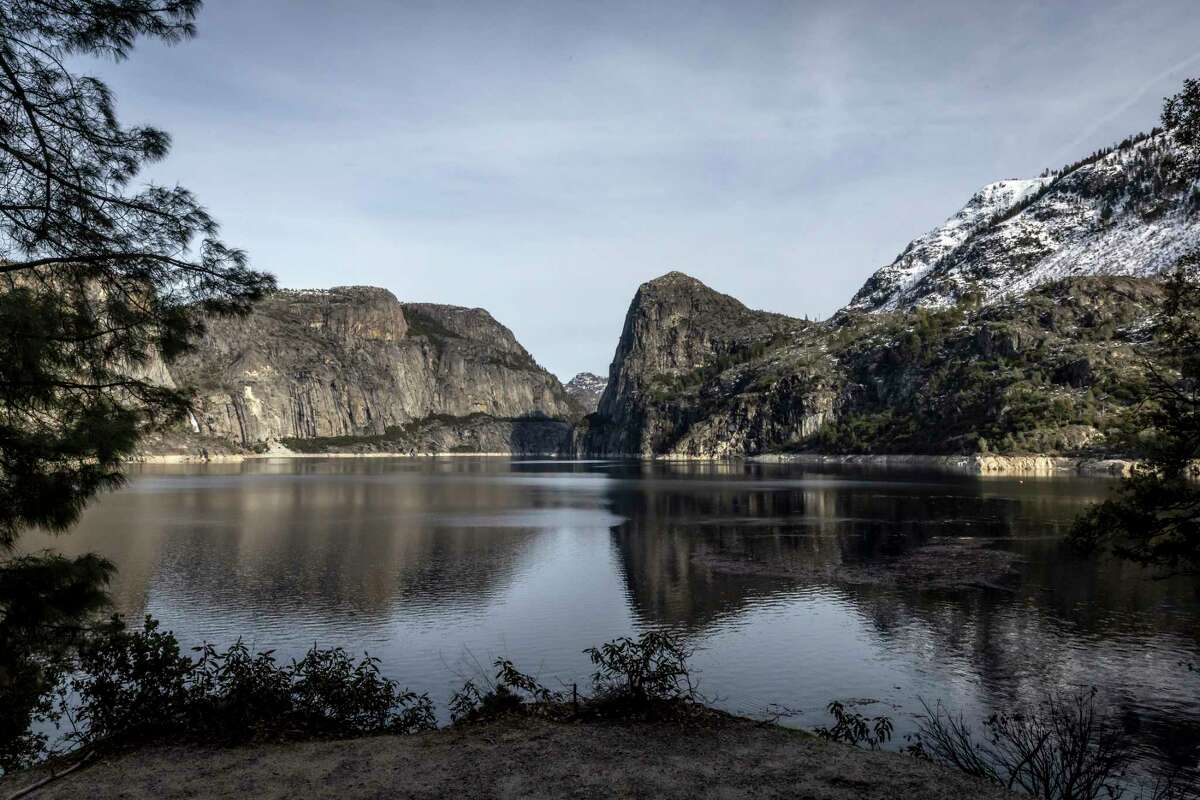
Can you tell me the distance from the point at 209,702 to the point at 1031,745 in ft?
69.4

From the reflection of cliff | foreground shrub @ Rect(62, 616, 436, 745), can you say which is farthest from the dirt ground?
the reflection of cliff

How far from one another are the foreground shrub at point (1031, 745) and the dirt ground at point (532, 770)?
268 cm

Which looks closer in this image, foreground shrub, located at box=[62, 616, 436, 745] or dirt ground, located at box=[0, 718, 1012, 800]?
dirt ground, located at box=[0, 718, 1012, 800]

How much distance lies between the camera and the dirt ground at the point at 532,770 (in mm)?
14898

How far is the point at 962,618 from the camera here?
37.6m

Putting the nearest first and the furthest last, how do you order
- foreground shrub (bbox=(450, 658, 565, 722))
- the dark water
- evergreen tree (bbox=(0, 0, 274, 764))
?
1. evergreen tree (bbox=(0, 0, 274, 764))
2. foreground shrub (bbox=(450, 658, 565, 722))
3. the dark water

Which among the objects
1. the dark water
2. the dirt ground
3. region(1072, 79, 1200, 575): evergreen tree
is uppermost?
region(1072, 79, 1200, 575): evergreen tree

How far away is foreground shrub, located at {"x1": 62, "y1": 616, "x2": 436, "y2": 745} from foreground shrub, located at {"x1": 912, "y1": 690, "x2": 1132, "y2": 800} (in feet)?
45.3

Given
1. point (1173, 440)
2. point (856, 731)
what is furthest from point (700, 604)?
point (1173, 440)

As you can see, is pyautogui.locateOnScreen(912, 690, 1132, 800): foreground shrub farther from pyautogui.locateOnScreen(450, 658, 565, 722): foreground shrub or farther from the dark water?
pyautogui.locateOnScreen(450, 658, 565, 722): foreground shrub

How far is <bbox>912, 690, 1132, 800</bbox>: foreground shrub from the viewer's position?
17969 mm

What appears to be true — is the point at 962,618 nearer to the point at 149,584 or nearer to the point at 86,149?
the point at 86,149

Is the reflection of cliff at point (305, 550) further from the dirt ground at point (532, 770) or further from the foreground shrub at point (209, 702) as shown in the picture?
the dirt ground at point (532, 770)

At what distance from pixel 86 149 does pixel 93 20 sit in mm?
2202
